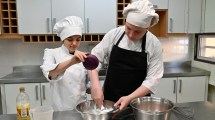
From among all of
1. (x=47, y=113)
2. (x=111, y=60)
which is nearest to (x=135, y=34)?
(x=111, y=60)

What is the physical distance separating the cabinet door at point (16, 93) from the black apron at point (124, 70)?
3.62 feet

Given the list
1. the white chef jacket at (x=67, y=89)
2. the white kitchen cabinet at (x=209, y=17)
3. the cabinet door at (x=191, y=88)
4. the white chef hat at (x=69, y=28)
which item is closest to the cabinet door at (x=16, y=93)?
the white chef jacket at (x=67, y=89)

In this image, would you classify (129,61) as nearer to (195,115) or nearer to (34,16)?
(195,115)

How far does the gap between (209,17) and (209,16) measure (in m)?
0.01

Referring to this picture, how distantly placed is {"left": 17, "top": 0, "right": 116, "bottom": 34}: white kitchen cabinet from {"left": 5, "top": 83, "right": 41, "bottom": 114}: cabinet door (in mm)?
612

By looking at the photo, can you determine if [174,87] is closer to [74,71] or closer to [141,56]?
[141,56]

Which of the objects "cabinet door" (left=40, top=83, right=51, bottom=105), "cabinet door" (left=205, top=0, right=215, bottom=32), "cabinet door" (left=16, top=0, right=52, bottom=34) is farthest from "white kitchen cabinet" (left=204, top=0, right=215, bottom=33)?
"cabinet door" (left=40, top=83, right=51, bottom=105)

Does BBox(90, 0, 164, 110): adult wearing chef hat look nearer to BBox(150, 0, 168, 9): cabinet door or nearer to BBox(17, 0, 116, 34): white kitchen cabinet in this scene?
BBox(17, 0, 116, 34): white kitchen cabinet

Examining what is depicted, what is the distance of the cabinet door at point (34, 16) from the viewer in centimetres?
213

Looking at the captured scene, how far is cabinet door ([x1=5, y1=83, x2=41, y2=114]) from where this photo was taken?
6.63ft

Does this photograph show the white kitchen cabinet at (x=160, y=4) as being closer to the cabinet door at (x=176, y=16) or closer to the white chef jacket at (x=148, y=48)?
the cabinet door at (x=176, y=16)

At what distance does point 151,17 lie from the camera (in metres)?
1.06

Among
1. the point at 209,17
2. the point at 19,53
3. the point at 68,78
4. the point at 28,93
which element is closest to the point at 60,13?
the point at 19,53

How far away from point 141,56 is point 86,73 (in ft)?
1.32
